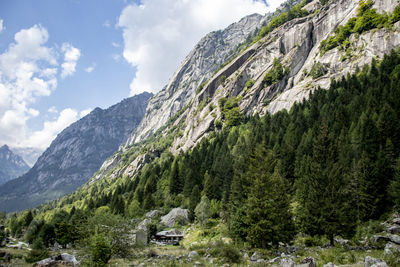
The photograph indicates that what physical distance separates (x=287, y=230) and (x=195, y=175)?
61.8m

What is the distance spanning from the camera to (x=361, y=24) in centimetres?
11325

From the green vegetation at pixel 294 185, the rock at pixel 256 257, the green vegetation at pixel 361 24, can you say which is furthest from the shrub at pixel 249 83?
the rock at pixel 256 257

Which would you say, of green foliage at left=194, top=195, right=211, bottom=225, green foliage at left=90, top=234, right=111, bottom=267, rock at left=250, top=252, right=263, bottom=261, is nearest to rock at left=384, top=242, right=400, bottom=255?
rock at left=250, top=252, right=263, bottom=261

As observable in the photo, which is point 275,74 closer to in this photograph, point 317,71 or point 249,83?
point 249,83

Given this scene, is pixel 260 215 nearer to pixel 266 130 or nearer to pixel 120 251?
pixel 120 251

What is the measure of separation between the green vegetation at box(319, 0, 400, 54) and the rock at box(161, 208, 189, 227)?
10805 cm

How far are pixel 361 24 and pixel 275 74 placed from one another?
4573 cm

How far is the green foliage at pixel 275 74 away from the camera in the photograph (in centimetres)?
13961

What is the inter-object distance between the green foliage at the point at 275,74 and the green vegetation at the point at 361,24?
76.5 feet

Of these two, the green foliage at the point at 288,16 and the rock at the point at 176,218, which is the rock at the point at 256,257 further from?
the green foliage at the point at 288,16

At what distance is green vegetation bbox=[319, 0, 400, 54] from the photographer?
348ft

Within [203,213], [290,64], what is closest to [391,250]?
[203,213]

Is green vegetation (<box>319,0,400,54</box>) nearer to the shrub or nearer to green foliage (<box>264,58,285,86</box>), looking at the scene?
green foliage (<box>264,58,285,86</box>)

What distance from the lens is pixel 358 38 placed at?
112750mm
